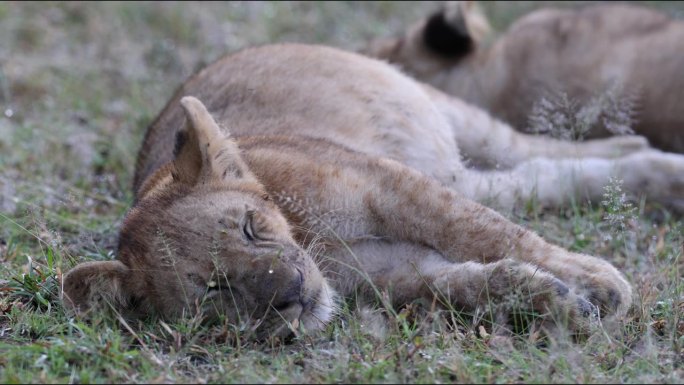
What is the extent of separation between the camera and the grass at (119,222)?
4047mm

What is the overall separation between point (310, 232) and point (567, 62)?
13.5ft

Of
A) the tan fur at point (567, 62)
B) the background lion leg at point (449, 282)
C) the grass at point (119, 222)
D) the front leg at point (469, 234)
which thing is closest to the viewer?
the grass at point (119, 222)

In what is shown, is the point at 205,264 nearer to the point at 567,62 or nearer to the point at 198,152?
the point at 198,152

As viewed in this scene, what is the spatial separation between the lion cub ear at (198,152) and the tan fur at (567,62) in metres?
3.60

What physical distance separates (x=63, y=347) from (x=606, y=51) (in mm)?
Answer: 5629

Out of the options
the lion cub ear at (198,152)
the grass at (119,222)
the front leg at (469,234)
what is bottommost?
the grass at (119,222)

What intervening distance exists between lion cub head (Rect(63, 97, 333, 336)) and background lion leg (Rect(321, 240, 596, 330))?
0.34m

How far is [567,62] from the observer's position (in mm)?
8305

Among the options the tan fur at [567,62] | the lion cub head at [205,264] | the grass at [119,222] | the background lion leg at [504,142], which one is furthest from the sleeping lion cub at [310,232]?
the tan fur at [567,62]

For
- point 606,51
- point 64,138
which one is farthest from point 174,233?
point 606,51

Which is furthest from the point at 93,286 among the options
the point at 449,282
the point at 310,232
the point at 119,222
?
the point at 119,222

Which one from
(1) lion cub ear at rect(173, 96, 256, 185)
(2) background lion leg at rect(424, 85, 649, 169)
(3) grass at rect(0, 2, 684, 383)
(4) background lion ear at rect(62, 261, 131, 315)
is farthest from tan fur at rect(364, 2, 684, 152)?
(4) background lion ear at rect(62, 261, 131, 315)

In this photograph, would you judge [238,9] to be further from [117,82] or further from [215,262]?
[215,262]

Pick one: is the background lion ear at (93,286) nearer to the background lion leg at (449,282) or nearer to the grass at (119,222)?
the grass at (119,222)
